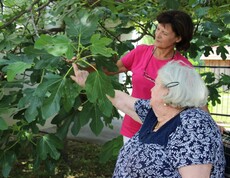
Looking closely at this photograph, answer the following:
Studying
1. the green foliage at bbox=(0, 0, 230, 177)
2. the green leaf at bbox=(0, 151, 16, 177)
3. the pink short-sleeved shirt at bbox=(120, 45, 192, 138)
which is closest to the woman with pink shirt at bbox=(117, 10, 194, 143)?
the pink short-sleeved shirt at bbox=(120, 45, 192, 138)

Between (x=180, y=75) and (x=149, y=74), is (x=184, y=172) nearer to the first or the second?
(x=180, y=75)

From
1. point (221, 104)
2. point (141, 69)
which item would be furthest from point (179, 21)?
point (221, 104)

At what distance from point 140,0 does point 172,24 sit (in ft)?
4.03

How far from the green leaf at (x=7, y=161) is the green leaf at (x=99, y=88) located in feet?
5.21

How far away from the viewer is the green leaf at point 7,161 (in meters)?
3.39

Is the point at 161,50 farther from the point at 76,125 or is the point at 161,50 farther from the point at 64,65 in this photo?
the point at 76,125

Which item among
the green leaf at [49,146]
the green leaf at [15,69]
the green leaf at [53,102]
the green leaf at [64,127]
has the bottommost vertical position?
the green leaf at [49,146]

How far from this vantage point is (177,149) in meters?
1.76

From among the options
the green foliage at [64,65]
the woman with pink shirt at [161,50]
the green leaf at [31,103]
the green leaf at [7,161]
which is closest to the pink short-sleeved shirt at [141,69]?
the woman with pink shirt at [161,50]

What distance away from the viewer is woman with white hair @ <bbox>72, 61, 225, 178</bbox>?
1.71m

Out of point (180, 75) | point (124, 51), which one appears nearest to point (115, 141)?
point (124, 51)

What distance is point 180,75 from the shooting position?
191 centimetres

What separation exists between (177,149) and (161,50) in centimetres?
109

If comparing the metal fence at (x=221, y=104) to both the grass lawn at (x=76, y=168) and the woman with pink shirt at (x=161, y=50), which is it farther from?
the woman with pink shirt at (x=161, y=50)
